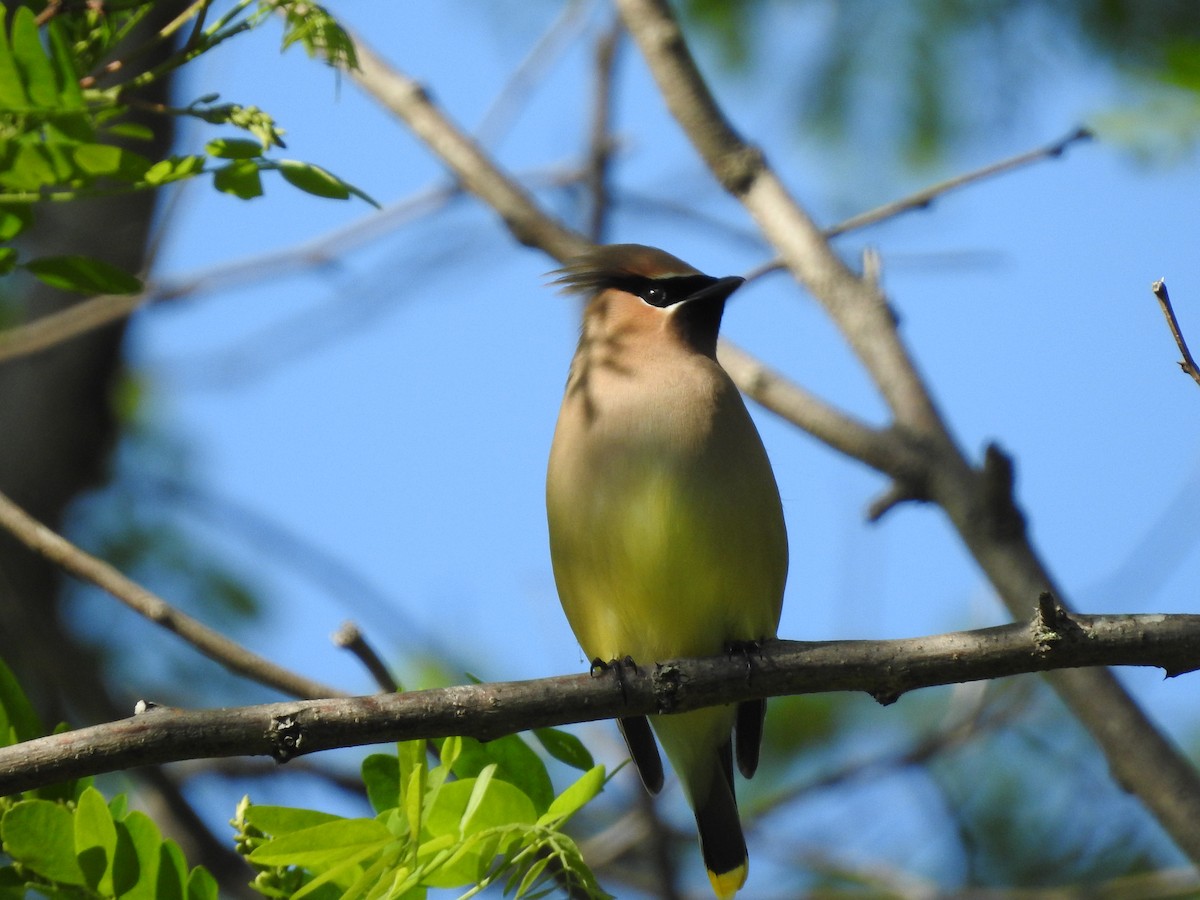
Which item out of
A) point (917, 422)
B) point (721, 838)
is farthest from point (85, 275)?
point (721, 838)

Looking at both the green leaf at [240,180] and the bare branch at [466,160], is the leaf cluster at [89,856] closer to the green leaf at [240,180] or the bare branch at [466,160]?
the green leaf at [240,180]

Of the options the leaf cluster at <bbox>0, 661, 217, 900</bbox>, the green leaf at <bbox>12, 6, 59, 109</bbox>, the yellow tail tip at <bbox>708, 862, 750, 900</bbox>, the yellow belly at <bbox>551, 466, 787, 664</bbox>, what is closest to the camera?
the leaf cluster at <bbox>0, 661, 217, 900</bbox>

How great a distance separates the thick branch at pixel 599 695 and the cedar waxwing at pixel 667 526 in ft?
2.44

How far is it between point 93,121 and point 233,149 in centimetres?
23

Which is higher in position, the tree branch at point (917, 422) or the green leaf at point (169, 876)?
the tree branch at point (917, 422)

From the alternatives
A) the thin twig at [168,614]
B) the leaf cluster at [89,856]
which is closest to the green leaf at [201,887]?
the leaf cluster at [89,856]

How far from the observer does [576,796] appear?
2.26 m

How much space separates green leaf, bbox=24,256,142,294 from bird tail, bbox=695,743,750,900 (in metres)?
2.19

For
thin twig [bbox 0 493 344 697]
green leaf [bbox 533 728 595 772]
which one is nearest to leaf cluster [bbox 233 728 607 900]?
green leaf [bbox 533 728 595 772]

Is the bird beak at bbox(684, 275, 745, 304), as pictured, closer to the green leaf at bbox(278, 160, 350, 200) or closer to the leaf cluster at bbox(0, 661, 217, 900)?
the green leaf at bbox(278, 160, 350, 200)

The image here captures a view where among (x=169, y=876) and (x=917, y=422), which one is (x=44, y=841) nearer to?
(x=169, y=876)

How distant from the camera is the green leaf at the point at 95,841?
2168mm

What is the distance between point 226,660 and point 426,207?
2.34m

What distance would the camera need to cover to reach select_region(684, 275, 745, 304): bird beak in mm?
4191
